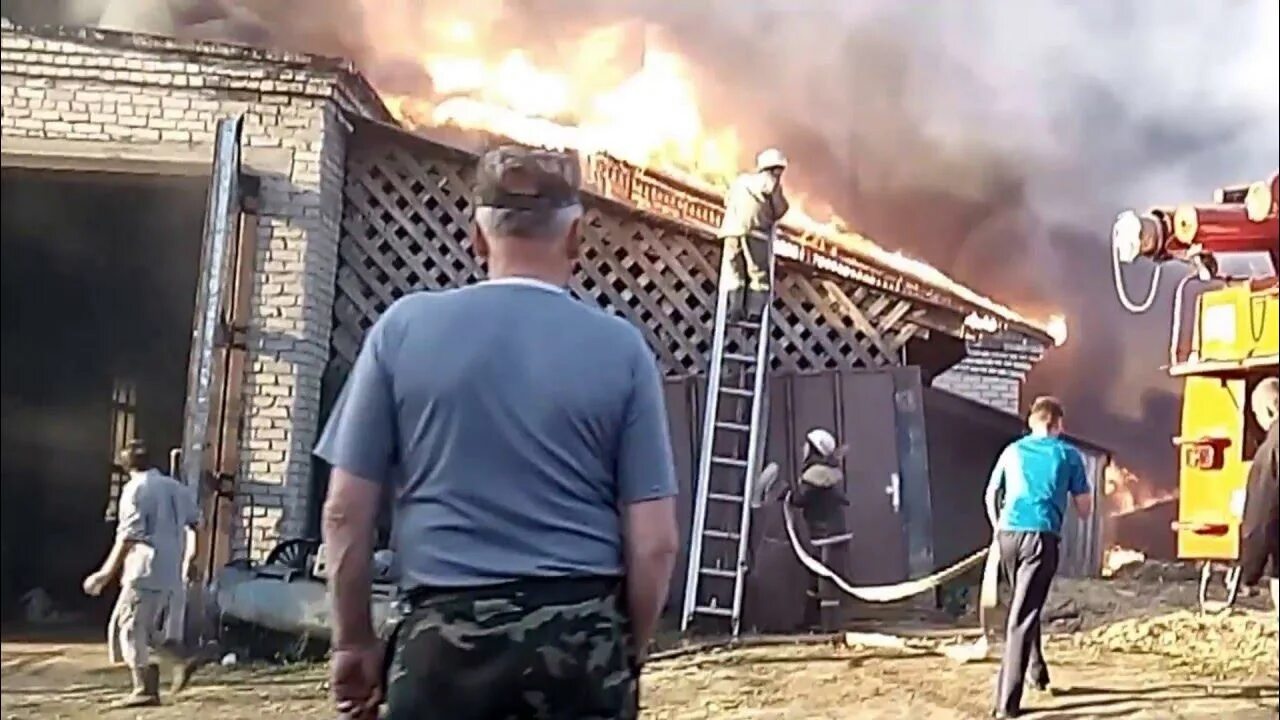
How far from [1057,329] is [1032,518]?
475 millimetres

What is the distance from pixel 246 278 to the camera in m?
3.88

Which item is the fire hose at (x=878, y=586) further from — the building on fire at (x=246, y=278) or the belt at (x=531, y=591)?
the belt at (x=531, y=591)

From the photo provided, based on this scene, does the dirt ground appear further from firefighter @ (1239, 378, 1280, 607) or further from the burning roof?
the burning roof

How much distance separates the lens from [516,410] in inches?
79.7

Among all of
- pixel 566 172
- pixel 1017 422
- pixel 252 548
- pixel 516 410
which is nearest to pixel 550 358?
pixel 516 410

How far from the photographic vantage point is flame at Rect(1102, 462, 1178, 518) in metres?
3.82

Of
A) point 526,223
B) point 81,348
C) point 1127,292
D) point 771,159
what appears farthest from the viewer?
point 771,159

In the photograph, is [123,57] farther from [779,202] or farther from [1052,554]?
[1052,554]

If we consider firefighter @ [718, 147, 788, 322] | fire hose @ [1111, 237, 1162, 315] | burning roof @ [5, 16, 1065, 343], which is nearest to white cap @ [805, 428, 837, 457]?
firefighter @ [718, 147, 788, 322]

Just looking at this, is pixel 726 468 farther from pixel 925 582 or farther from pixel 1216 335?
pixel 1216 335

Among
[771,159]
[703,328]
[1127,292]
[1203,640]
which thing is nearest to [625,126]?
[771,159]

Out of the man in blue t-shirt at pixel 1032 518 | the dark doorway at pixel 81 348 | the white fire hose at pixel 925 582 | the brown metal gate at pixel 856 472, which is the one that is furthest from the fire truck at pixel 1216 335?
the dark doorway at pixel 81 348

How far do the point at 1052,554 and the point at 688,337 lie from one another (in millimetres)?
1096

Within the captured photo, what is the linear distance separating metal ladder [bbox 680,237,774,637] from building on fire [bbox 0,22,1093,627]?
4.1 inches
